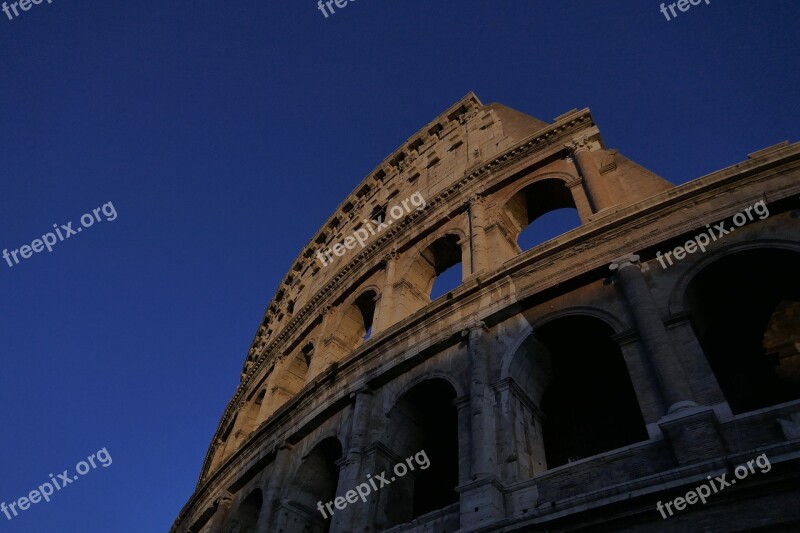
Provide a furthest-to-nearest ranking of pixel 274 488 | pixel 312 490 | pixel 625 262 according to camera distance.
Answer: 1. pixel 274 488
2. pixel 312 490
3. pixel 625 262

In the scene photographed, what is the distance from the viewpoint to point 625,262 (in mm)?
9484

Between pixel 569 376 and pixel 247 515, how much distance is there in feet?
29.8

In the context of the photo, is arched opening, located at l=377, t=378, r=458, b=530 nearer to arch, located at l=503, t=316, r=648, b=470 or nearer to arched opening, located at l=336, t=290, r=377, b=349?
arch, located at l=503, t=316, r=648, b=470

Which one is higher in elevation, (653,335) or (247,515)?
(247,515)

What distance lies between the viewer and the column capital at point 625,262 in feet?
30.9

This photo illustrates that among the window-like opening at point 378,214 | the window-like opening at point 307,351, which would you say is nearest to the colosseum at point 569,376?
the window-like opening at point 307,351

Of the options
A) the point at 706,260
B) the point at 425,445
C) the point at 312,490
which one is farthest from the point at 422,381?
the point at 706,260

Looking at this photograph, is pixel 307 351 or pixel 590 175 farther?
pixel 307 351

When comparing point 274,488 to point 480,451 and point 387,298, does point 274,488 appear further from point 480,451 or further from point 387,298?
point 480,451

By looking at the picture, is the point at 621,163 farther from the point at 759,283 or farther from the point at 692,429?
the point at 692,429

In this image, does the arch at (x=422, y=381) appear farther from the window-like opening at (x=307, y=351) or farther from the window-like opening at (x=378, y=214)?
the window-like opening at (x=378, y=214)

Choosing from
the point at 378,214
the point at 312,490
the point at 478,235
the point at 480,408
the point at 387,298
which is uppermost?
the point at 378,214

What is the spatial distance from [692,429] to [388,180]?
18262mm

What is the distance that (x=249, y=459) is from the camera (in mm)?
14648
